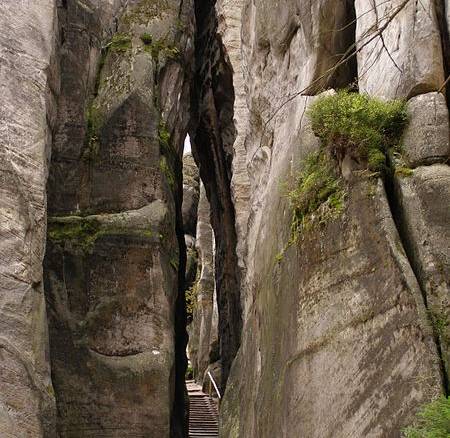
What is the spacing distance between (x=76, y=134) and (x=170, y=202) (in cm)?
231

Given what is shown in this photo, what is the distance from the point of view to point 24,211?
32.2ft

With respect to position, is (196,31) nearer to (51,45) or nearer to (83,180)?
(83,180)

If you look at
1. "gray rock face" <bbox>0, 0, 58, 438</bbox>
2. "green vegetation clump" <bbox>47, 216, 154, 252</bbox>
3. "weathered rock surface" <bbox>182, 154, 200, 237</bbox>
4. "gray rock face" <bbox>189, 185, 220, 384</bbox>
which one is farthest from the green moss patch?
"weathered rock surface" <bbox>182, 154, 200, 237</bbox>

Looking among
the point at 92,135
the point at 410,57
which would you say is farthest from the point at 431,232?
the point at 92,135

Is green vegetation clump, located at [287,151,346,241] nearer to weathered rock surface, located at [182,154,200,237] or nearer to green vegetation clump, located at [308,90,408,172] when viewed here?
green vegetation clump, located at [308,90,408,172]

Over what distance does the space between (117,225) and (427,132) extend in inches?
308

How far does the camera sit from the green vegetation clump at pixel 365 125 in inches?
293

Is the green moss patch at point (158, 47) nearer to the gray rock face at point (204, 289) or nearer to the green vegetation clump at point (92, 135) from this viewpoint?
the green vegetation clump at point (92, 135)

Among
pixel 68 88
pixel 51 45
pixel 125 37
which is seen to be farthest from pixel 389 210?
pixel 125 37

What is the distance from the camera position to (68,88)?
15125mm

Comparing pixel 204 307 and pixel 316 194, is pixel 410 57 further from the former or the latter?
pixel 204 307

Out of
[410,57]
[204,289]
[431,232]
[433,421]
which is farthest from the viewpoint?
[204,289]

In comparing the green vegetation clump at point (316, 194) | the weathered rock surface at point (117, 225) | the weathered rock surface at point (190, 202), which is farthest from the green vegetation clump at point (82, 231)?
the weathered rock surface at point (190, 202)

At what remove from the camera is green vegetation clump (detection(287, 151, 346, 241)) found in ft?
25.3
